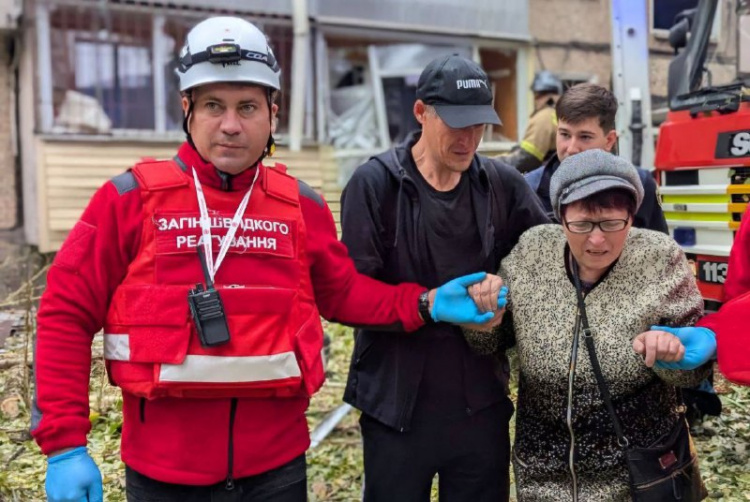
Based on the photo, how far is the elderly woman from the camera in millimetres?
2346

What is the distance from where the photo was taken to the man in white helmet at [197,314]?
6.98ft

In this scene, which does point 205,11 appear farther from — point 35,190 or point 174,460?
point 174,460

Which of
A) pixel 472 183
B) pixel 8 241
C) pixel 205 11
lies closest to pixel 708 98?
pixel 472 183

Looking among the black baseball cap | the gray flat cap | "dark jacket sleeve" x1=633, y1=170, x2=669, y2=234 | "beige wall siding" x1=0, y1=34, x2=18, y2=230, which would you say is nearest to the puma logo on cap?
the black baseball cap

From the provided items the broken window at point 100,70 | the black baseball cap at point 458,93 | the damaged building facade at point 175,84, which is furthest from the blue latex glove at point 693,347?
the broken window at point 100,70

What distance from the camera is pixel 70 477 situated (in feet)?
6.78

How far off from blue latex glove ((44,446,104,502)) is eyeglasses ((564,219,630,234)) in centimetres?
159

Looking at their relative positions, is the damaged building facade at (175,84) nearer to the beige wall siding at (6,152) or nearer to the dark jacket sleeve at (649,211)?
the beige wall siding at (6,152)

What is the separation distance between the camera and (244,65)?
2.23 m

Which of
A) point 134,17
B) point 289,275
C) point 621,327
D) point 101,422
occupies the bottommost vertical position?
point 101,422

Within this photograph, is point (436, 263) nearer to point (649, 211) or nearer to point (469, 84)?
point (469, 84)

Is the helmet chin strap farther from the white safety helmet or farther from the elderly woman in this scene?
the elderly woman

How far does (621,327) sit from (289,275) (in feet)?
3.39

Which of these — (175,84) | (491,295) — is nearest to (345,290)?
(491,295)
